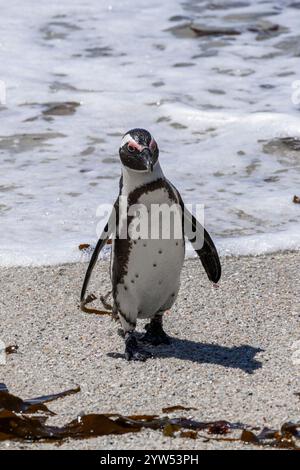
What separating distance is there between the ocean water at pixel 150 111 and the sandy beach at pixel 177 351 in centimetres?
50

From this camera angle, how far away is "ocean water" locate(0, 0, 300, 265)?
24.6ft

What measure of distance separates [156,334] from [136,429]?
1221mm

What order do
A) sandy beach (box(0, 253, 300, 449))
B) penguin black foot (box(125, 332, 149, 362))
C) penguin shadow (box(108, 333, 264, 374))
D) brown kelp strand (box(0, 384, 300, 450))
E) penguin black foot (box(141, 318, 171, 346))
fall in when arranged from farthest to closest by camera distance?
1. penguin black foot (box(141, 318, 171, 346))
2. penguin black foot (box(125, 332, 149, 362))
3. penguin shadow (box(108, 333, 264, 374))
4. sandy beach (box(0, 253, 300, 449))
5. brown kelp strand (box(0, 384, 300, 450))

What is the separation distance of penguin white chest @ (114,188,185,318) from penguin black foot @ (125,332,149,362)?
0.13m

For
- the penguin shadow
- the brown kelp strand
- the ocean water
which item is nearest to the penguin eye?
the penguin shadow

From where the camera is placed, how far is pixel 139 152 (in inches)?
204

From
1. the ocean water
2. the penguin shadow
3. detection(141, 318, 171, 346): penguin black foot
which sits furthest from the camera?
the ocean water

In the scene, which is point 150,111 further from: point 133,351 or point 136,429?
point 136,429

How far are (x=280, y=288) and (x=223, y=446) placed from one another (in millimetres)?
2063

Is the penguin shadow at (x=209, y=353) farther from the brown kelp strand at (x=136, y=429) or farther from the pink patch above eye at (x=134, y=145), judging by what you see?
the pink patch above eye at (x=134, y=145)

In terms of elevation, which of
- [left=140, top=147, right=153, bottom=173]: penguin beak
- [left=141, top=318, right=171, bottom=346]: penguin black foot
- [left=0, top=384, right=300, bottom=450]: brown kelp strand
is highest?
[left=140, top=147, right=153, bottom=173]: penguin beak

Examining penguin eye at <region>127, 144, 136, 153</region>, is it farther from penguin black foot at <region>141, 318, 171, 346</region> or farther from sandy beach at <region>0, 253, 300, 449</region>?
sandy beach at <region>0, 253, 300, 449</region>

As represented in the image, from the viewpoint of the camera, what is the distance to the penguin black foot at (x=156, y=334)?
5.51 m

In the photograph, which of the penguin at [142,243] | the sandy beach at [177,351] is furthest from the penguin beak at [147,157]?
the sandy beach at [177,351]
